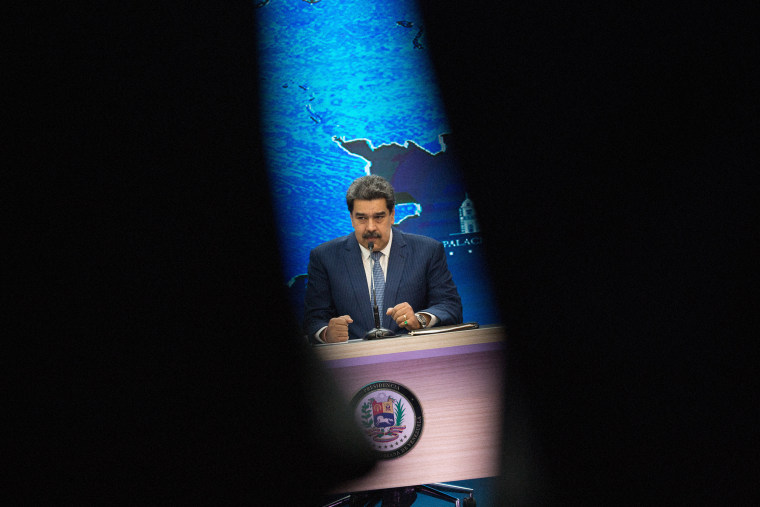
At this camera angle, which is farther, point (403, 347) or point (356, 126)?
point (356, 126)

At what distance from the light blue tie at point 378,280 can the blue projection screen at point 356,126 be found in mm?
365

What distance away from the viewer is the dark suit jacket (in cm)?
210

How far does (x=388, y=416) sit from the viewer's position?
1.34 metres

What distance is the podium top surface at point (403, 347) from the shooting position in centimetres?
136

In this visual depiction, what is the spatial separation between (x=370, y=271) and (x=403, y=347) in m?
0.81

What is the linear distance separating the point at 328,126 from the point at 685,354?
6.19 feet

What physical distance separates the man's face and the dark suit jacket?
0.08 metres

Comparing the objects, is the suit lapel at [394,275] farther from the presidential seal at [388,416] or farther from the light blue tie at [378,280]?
the presidential seal at [388,416]

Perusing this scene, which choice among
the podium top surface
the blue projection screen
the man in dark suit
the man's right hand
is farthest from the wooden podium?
the blue projection screen

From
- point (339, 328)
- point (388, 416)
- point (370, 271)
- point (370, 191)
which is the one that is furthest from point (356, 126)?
point (388, 416)

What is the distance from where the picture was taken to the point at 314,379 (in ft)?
4.49

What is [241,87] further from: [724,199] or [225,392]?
[724,199]

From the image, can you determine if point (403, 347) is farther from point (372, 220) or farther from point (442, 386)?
point (372, 220)

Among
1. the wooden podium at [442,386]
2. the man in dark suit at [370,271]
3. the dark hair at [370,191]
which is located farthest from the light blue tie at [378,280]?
the wooden podium at [442,386]
